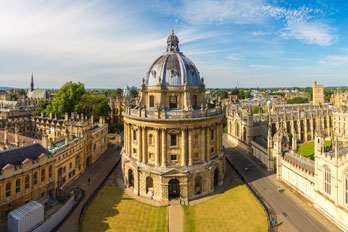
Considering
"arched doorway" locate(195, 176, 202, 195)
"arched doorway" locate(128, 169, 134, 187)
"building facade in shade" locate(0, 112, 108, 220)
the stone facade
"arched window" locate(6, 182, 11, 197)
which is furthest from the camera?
"arched doorway" locate(128, 169, 134, 187)

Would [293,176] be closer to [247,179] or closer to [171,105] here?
[247,179]

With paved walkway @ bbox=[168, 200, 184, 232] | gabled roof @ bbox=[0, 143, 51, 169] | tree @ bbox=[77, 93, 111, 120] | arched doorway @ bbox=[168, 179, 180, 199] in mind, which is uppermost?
tree @ bbox=[77, 93, 111, 120]

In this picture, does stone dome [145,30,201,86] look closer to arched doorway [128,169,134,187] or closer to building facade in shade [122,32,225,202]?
building facade in shade [122,32,225,202]

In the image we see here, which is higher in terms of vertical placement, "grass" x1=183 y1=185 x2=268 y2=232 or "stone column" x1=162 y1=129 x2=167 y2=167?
"stone column" x1=162 y1=129 x2=167 y2=167

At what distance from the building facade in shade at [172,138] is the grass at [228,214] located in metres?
3.20

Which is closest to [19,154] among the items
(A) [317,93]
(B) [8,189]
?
(B) [8,189]

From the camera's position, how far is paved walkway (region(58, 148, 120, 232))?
94.0 feet

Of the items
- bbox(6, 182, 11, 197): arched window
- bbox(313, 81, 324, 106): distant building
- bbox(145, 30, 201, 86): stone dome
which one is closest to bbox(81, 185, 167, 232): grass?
bbox(6, 182, 11, 197): arched window

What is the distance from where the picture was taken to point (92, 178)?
42500 mm

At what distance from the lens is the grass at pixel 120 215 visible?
28.2 meters

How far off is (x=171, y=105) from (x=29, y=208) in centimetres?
2377

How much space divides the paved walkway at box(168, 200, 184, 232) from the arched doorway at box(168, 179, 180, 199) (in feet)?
5.27

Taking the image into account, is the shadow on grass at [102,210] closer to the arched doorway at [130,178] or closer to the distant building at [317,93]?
the arched doorway at [130,178]

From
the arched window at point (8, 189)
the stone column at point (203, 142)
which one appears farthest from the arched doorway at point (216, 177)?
the arched window at point (8, 189)
